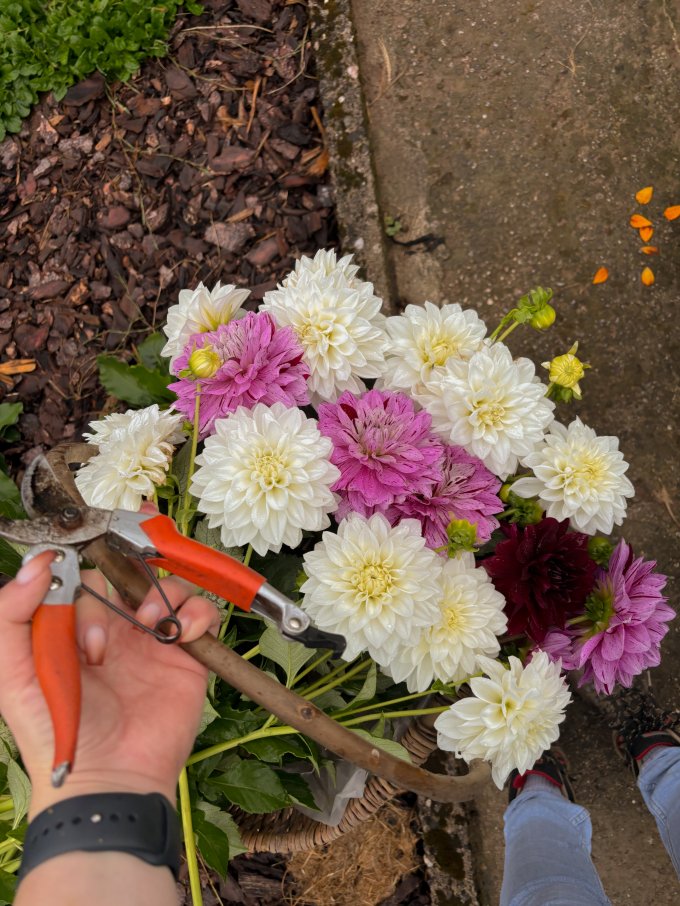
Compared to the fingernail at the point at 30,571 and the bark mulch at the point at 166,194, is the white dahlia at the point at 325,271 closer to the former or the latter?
the fingernail at the point at 30,571

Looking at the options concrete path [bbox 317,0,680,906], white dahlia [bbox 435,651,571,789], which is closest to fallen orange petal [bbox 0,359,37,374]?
concrete path [bbox 317,0,680,906]

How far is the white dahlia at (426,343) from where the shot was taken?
104cm

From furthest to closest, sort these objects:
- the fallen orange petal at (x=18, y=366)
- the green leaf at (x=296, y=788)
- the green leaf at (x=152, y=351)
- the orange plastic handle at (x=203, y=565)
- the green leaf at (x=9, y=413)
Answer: the fallen orange petal at (x=18, y=366)
the green leaf at (x=9, y=413)
the green leaf at (x=152, y=351)
the green leaf at (x=296, y=788)
the orange plastic handle at (x=203, y=565)

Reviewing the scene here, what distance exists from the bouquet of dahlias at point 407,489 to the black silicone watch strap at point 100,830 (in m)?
0.29

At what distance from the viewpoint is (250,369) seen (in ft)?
3.23

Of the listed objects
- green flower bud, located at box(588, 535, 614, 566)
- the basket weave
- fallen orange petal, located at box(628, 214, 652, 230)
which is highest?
fallen orange petal, located at box(628, 214, 652, 230)

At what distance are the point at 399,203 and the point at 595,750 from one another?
1.41m

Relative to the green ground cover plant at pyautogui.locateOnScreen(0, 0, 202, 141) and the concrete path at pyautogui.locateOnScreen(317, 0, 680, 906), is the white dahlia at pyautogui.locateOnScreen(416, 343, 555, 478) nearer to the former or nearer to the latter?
the concrete path at pyautogui.locateOnScreen(317, 0, 680, 906)

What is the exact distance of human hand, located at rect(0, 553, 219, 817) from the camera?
2.61ft

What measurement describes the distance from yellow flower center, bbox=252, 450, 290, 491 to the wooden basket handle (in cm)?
20

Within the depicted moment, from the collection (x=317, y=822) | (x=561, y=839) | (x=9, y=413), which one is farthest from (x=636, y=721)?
(x=9, y=413)

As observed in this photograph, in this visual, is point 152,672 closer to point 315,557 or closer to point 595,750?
point 315,557

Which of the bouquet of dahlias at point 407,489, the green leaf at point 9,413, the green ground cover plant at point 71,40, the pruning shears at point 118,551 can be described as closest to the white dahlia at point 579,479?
the bouquet of dahlias at point 407,489

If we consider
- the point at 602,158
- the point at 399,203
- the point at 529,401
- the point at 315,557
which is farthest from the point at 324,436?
the point at 602,158
